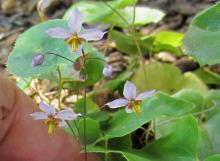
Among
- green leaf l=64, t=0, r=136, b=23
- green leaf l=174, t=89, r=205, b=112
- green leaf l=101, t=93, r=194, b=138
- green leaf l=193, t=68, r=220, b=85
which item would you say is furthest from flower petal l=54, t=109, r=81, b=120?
green leaf l=193, t=68, r=220, b=85

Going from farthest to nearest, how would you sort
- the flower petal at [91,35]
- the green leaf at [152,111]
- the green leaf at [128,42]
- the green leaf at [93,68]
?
1. the green leaf at [128,42]
2. the green leaf at [93,68]
3. the green leaf at [152,111]
4. the flower petal at [91,35]

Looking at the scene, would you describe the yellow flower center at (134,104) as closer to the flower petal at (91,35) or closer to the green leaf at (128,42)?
the flower petal at (91,35)

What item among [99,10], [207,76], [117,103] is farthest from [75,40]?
[207,76]

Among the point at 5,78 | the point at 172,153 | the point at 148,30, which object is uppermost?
the point at 148,30

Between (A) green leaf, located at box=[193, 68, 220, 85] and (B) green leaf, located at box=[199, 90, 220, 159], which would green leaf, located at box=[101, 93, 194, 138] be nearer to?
(B) green leaf, located at box=[199, 90, 220, 159]

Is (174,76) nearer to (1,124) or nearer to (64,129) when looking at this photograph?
(64,129)


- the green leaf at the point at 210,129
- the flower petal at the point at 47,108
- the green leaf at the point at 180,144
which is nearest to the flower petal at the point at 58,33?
the flower petal at the point at 47,108

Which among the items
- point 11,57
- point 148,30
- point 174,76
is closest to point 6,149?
point 11,57
